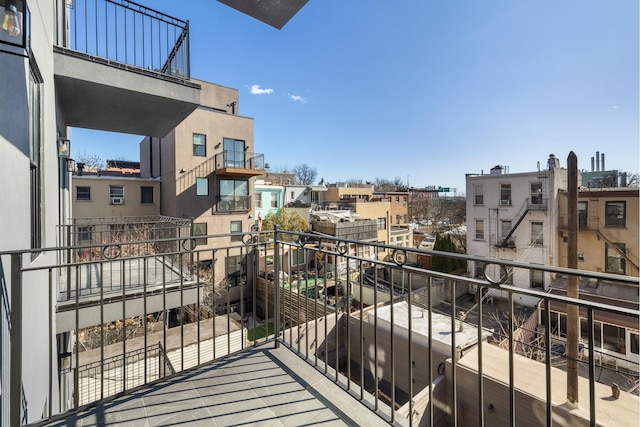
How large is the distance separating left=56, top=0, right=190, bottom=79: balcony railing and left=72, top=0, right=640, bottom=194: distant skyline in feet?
0.66

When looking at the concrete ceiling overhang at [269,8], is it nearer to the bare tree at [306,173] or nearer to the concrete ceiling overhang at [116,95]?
the concrete ceiling overhang at [116,95]

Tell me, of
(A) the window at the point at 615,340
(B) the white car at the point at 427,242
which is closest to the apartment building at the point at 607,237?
(A) the window at the point at 615,340

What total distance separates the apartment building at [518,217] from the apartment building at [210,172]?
1190 cm

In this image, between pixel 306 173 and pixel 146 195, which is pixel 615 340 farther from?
pixel 306 173

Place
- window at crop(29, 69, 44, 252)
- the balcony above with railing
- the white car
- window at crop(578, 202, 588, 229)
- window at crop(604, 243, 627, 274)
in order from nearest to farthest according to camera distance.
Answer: window at crop(29, 69, 44, 252) → window at crop(604, 243, 627, 274) → window at crop(578, 202, 588, 229) → the balcony above with railing → the white car

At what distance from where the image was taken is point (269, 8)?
2.06 metres

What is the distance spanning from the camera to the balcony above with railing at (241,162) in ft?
45.7

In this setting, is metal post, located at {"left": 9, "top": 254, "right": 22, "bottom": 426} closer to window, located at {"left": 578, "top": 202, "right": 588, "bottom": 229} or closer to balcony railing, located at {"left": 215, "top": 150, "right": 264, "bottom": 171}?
balcony railing, located at {"left": 215, "top": 150, "right": 264, "bottom": 171}

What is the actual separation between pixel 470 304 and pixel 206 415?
15.8 m

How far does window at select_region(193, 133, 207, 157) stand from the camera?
13.7 m

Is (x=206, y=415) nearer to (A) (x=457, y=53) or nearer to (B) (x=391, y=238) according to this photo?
(A) (x=457, y=53)

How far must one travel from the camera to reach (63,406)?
394cm

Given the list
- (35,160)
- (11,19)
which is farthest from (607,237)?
(35,160)

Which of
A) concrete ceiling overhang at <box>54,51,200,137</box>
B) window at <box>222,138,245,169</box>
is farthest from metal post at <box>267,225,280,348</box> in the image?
window at <box>222,138,245,169</box>
